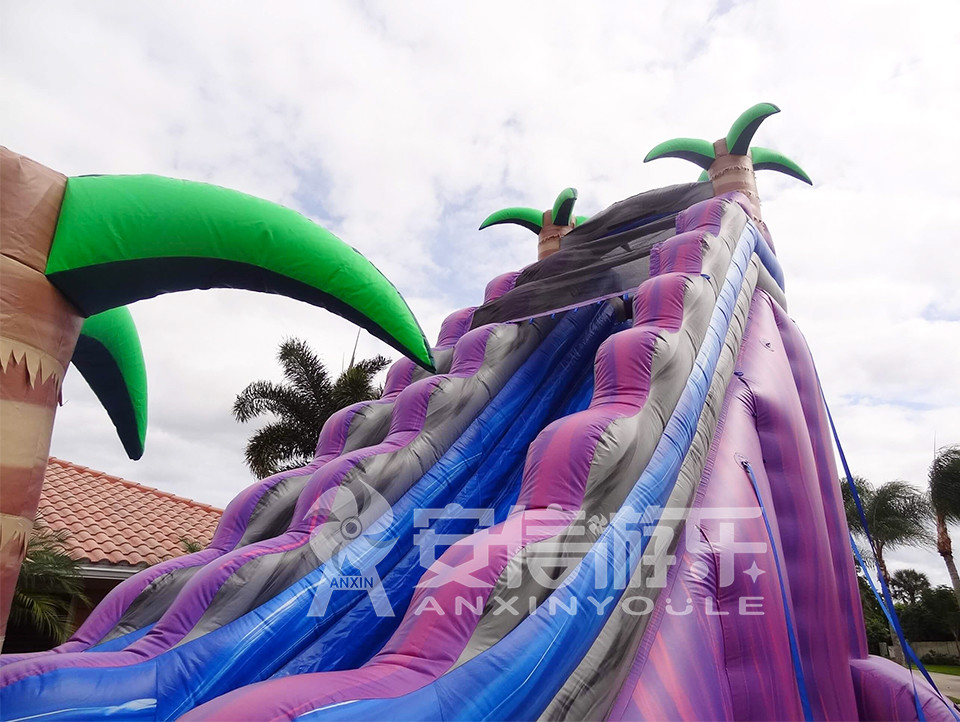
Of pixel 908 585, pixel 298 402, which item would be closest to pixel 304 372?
pixel 298 402

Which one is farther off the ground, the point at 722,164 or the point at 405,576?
the point at 722,164

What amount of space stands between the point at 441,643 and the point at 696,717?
743mm

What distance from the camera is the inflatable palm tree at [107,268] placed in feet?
4.41

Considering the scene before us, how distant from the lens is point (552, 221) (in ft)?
18.1

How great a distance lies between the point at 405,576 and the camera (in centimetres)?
252

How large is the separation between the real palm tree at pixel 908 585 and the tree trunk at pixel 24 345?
1163 inches

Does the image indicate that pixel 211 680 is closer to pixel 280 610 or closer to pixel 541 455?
pixel 280 610

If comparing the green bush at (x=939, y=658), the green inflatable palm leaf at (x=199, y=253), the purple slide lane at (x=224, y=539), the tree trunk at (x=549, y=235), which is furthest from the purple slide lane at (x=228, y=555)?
the green bush at (x=939, y=658)

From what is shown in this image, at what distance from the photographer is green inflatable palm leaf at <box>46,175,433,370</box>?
1.40 meters

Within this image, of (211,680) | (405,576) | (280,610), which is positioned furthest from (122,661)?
(405,576)

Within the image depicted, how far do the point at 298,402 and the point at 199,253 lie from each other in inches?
351

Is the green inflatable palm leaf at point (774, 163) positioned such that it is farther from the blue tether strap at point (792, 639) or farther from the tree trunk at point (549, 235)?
the blue tether strap at point (792, 639)

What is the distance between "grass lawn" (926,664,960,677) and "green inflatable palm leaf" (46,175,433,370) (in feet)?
75.3

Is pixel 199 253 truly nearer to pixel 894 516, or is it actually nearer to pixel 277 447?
pixel 277 447
